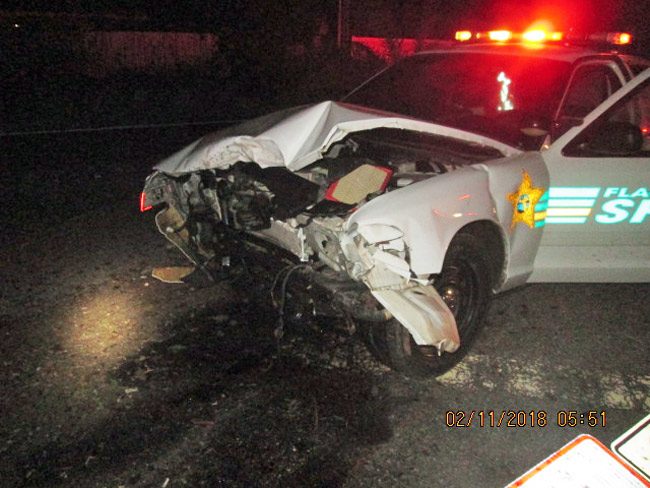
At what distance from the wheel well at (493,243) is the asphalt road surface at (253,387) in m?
0.51

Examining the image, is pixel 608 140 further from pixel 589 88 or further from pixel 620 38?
pixel 620 38

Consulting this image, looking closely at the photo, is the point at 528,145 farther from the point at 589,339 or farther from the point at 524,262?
the point at 589,339

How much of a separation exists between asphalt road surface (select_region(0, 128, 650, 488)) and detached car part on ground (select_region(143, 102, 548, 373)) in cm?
37

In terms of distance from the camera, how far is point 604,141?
321cm

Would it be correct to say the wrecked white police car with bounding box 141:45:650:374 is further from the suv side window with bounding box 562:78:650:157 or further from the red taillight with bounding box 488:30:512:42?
the red taillight with bounding box 488:30:512:42

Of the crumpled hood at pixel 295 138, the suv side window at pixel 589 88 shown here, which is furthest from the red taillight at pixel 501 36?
the crumpled hood at pixel 295 138

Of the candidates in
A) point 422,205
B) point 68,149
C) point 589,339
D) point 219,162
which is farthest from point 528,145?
point 68,149

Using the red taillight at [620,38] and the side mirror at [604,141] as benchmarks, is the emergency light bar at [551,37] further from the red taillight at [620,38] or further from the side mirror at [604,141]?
the side mirror at [604,141]

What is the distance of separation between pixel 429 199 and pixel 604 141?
4.46 feet

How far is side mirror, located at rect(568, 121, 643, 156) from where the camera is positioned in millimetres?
3205

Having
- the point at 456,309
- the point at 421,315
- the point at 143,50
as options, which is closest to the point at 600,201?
the point at 456,309

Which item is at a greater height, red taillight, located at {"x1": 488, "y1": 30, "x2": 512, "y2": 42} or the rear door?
red taillight, located at {"x1": 488, "y1": 30, "x2": 512, "y2": 42}

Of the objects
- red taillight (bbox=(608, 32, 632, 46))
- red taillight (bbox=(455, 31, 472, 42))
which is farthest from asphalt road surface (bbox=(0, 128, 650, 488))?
red taillight (bbox=(455, 31, 472, 42))

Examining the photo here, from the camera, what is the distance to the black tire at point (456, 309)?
285 cm
